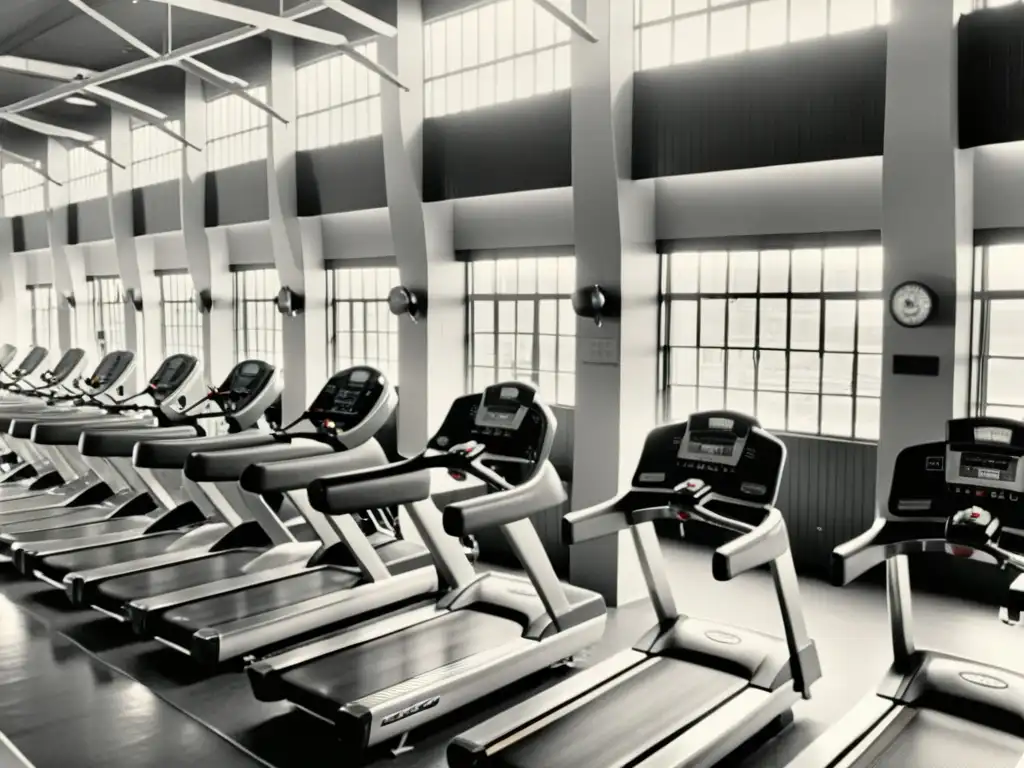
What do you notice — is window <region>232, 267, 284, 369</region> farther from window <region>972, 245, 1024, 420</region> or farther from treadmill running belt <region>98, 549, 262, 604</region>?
window <region>972, 245, 1024, 420</region>

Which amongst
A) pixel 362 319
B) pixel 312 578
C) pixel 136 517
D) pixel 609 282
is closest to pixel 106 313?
pixel 362 319

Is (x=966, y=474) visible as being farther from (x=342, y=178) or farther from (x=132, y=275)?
(x=132, y=275)

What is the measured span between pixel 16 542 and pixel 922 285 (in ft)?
19.9

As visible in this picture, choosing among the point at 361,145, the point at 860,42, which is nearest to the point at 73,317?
the point at 361,145

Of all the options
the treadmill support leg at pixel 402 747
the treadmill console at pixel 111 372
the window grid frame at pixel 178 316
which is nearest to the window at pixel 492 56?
the treadmill console at pixel 111 372

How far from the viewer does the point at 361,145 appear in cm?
862

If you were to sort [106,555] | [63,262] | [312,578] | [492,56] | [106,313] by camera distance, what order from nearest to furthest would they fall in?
1. [312,578]
2. [106,555]
3. [492,56]
4. [63,262]
5. [106,313]

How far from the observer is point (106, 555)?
6016 millimetres

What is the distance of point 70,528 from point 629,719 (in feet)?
16.2

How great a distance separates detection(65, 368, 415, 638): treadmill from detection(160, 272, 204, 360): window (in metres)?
7.01

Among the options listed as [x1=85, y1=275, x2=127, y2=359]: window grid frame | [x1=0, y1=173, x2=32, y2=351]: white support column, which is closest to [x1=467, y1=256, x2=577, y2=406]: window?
[x1=85, y1=275, x2=127, y2=359]: window grid frame

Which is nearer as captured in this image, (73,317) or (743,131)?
(743,131)

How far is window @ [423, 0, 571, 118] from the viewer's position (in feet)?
24.7

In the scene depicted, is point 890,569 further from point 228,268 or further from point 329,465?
point 228,268
